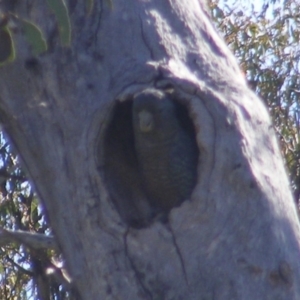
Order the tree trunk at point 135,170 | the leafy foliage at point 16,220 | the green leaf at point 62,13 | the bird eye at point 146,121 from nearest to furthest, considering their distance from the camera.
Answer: the green leaf at point 62,13 → the tree trunk at point 135,170 → the bird eye at point 146,121 → the leafy foliage at point 16,220

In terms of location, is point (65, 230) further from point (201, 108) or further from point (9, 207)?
point (9, 207)

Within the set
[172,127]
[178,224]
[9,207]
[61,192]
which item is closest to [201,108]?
[172,127]

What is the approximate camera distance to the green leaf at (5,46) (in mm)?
2324

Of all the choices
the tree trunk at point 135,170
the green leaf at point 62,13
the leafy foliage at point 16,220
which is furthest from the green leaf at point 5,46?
the leafy foliage at point 16,220

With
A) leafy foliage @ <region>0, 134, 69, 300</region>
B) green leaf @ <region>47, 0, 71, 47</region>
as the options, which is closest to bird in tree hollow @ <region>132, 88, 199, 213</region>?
green leaf @ <region>47, 0, 71, 47</region>

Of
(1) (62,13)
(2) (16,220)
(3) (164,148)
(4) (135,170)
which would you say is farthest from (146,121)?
(2) (16,220)

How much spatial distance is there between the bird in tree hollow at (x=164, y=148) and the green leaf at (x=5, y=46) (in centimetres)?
50

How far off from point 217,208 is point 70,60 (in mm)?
779

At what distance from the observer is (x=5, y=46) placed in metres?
2.33

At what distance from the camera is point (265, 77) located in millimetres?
6543

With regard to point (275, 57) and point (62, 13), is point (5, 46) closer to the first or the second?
point (62, 13)

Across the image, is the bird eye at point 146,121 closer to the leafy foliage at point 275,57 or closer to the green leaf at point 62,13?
the green leaf at point 62,13

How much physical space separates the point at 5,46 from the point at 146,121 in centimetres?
60

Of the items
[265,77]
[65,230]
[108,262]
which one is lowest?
[108,262]
